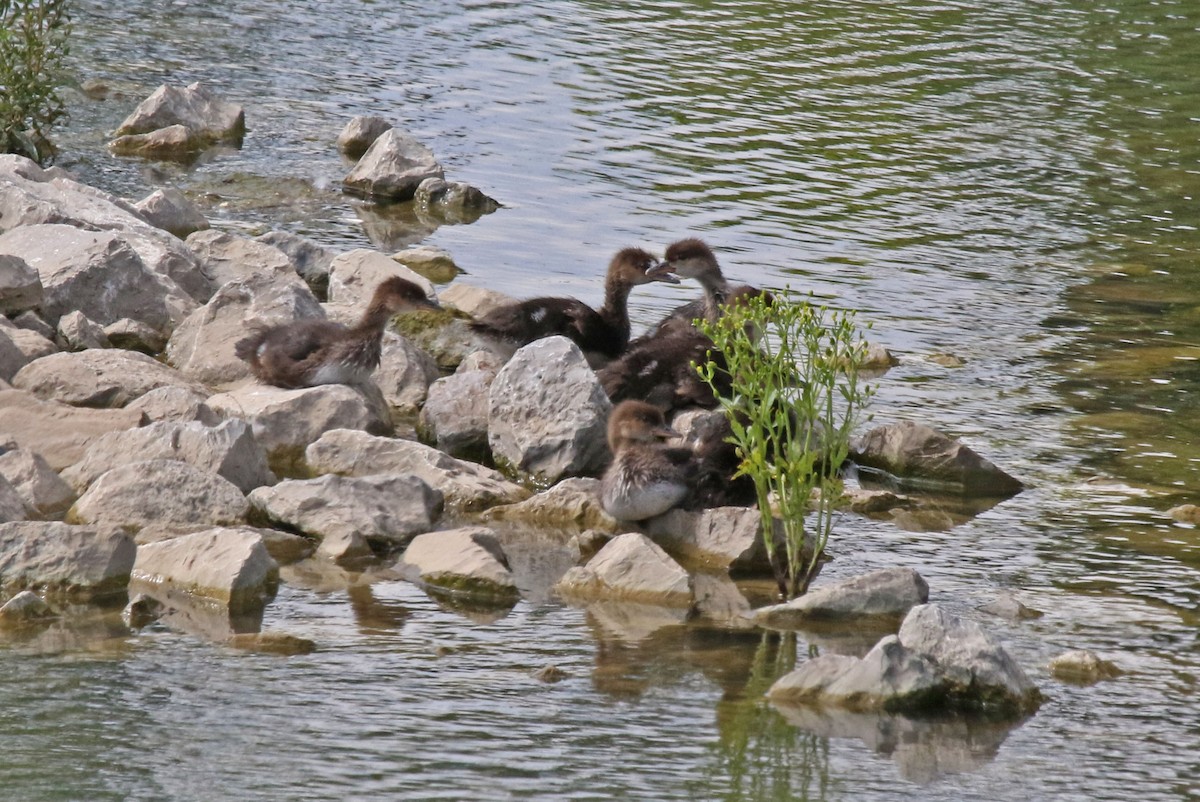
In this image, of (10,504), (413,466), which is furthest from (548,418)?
(10,504)

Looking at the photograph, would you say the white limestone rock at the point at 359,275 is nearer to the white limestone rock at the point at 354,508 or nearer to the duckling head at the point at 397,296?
the duckling head at the point at 397,296

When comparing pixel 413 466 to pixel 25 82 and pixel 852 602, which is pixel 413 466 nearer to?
pixel 852 602

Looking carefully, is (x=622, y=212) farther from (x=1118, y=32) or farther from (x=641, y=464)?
(x=1118, y=32)

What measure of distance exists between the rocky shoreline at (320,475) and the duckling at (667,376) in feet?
0.84

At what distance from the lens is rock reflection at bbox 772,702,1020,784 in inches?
213

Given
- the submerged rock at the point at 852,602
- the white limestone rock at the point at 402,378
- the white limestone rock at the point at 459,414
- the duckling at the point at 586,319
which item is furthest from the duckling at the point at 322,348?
the submerged rock at the point at 852,602

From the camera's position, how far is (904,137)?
16344mm

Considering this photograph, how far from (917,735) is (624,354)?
446 centimetres

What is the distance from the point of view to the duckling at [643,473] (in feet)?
25.0

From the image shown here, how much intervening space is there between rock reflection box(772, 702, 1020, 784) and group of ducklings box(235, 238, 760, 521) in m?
2.05

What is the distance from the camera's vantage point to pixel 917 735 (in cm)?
563

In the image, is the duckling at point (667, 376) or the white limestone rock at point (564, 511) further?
the duckling at point (667, 376)

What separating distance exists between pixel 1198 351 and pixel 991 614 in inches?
188

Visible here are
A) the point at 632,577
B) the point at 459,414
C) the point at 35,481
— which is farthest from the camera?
the point at 459,414
